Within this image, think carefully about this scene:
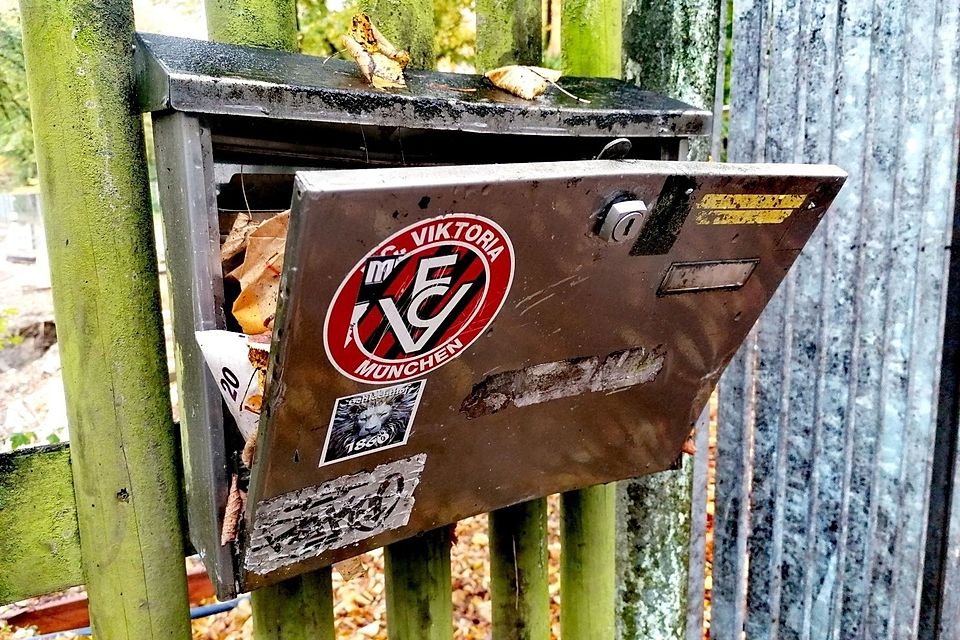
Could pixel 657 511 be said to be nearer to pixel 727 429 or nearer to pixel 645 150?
pixel 727 429

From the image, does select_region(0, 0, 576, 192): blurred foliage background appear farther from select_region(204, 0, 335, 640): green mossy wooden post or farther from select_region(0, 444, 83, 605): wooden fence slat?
select_region(0, 444, 83, 605): wooden fence slat

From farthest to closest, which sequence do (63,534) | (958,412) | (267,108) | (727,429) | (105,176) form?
(727,429) → (958,412) → (63,534) → (105,176) → (267,108)

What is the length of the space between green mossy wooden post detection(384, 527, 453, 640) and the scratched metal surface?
0.81 m

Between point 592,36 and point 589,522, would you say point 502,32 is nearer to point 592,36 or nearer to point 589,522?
point 592,36

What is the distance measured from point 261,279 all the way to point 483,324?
29 centimetres

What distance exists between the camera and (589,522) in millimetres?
1535

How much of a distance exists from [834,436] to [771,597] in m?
0.48

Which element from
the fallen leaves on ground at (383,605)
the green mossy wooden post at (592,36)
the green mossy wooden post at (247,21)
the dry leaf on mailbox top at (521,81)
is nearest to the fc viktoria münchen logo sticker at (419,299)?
the dry leaf on mailbox top at (521,81)

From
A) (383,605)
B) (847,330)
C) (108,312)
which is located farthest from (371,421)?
(383,605)

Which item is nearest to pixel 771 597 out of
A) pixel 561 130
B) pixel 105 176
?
pixel 561 130

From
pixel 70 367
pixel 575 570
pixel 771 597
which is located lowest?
A: pixel 771 597

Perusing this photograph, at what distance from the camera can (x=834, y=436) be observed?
5.09ft

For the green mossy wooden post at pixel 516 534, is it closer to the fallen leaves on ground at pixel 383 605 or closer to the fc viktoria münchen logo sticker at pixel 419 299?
the fc viktoria münchen logo sticker at pixel 419 299

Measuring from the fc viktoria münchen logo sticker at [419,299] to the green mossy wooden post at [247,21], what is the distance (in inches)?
21.5
